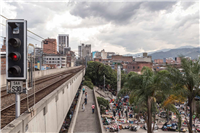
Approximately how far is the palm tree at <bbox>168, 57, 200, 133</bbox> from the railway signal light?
6946 millimetres

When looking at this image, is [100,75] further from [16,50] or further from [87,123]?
[16,50]

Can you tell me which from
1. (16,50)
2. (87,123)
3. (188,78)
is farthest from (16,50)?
(87,123)

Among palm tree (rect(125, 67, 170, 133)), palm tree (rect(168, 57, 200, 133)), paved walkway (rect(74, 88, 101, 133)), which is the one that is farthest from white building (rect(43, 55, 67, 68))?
palm tree (rect(168, 57, 200, 133))

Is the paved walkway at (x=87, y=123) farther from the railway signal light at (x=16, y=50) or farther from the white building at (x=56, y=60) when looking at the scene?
the white building at (x=56, y=60)

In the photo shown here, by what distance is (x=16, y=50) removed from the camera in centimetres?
364

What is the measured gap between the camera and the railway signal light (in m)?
3.59

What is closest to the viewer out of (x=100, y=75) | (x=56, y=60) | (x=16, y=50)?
(x=16, y=50)

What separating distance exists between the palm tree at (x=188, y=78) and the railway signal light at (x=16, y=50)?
273 inches

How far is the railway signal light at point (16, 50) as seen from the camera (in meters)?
3.59

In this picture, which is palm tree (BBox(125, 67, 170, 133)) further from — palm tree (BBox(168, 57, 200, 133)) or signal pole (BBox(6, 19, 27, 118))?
signal pole (BBox(6, 19, 27, 118))

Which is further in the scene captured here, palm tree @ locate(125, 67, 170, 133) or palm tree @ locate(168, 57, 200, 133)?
palm tree @ locate(125, 67, 170, 133)

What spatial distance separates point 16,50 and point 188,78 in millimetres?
7339

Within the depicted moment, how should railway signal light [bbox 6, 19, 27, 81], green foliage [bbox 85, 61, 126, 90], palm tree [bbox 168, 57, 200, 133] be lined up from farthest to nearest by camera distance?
green foliage [bbox 85, 61, 126, 90]
palm tree [bbox 168, 57, 200, 133]
railway signal light [bbox 6, 19, 27, 81]

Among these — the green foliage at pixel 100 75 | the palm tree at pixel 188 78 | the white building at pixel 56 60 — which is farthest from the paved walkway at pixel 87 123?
the white building at pixel 56 60
